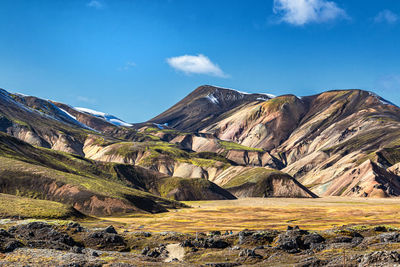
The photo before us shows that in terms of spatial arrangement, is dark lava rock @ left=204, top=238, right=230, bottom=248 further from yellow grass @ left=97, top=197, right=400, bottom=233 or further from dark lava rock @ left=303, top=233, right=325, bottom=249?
yellow grass @ left=97, top=197, right=400, bottom=233

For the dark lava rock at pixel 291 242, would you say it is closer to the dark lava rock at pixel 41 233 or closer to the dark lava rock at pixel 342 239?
the dark lava rock at pixel 342 239

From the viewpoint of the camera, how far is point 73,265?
138 ft

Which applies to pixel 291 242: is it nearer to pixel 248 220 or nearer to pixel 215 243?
pixel 215 243

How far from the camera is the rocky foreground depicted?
4388 centimetres

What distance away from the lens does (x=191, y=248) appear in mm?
60719

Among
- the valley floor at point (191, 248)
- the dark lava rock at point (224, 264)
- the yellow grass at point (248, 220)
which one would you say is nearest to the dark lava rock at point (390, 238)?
the valley floor at point (191, 248)

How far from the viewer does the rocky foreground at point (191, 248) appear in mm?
43875

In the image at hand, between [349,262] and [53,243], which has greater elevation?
[349,262]

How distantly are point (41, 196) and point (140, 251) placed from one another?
10482 centimetres

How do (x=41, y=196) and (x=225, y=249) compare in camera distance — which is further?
(x=41, y=196)

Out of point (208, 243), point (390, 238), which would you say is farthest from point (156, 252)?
point (390, 238)

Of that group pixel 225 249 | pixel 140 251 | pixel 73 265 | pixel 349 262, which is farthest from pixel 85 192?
pixel 349 262

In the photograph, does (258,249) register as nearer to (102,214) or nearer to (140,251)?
(140,251)

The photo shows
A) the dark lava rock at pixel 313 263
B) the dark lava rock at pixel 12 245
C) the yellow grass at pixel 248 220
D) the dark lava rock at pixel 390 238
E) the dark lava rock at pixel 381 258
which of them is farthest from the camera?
the yellow grass at pixel 248 220
